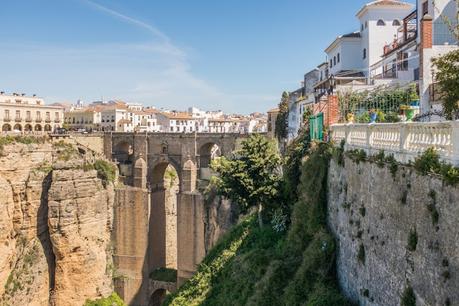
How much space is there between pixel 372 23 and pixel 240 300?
64.1ft

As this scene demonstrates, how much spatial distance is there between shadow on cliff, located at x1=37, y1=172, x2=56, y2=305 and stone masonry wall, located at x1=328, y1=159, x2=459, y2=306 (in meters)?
22.9

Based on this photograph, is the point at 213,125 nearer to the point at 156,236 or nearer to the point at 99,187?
the point at 156,236

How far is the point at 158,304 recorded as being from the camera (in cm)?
4416

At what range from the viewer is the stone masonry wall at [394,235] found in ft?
23.0

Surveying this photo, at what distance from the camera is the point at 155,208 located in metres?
47.6

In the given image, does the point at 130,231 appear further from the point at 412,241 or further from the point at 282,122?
the point at 412,241

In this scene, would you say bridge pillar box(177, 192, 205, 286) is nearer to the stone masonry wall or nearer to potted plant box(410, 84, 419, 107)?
potted plant box(410, 84, 419, 107)

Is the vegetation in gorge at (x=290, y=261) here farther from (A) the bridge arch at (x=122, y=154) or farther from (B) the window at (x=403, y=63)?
(A) the bridge arch at (x=122, y=154)

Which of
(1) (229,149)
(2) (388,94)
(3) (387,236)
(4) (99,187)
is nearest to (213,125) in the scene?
(1) (229,149)

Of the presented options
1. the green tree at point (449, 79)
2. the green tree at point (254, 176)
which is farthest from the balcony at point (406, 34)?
the green tree at point (449, 79)

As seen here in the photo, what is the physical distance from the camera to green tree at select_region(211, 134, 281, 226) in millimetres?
24297

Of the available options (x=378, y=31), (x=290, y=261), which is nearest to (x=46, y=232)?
(x=290, y=261)

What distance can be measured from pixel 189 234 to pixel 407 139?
33418mm

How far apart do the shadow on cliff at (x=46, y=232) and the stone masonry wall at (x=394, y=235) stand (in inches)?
903
